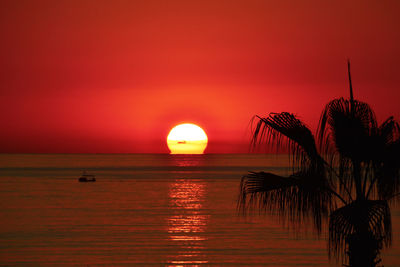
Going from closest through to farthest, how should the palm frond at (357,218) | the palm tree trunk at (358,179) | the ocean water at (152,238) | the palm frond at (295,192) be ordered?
→ 1. the palm frond at (357,218)
2. the palm tree trunk at (358,179)
3. the palm frond at (295,192)
4. the ocean water at (152,238)

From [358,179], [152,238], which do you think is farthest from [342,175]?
[152,238]

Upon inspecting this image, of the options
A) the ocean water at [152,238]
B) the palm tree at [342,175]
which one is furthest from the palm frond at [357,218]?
the ocean water at [152,238]

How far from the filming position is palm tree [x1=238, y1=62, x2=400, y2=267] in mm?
7203

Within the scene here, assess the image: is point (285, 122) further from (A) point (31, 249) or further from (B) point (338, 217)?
(A) point (31, 249)

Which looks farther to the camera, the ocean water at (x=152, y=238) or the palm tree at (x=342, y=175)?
the ocean water at (x=152, y=238)

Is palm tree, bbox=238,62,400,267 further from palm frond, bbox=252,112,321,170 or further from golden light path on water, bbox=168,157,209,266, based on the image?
golden light path on water, bbox=168,157,209,266

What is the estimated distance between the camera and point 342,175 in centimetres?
767

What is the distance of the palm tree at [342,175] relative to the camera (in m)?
7.20

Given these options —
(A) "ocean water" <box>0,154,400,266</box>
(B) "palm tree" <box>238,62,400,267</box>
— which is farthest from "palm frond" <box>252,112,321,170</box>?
(A) "ocean water" <box>0,154,400,266</box>

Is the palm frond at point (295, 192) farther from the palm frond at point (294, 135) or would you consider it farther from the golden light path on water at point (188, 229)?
the golden light path on water at point (188, 229)

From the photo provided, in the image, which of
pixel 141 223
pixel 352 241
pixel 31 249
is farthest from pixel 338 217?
pixel 141 223

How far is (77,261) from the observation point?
689 inches

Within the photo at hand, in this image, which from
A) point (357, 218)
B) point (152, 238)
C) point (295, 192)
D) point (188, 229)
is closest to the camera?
point (357, 218)

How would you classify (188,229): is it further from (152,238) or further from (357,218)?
(357,218)
